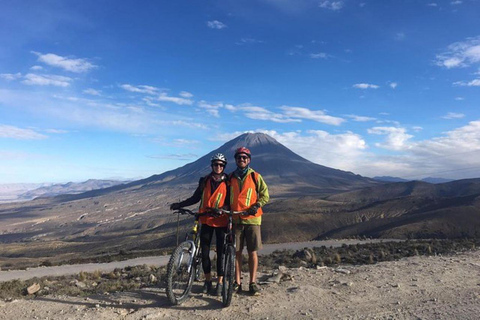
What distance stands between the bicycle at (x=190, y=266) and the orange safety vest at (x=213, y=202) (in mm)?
122

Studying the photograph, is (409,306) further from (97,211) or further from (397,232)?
(97,211)

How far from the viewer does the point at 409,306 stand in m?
5.64

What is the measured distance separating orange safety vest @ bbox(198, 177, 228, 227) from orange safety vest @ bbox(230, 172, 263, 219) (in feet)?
0.52

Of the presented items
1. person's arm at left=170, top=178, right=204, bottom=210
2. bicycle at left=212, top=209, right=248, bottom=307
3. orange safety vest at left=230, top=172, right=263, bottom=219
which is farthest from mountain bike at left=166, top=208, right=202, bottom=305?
orange safety vest at left=230, top=172, right=263, bottom=219

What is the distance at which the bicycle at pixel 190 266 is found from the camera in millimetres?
5543

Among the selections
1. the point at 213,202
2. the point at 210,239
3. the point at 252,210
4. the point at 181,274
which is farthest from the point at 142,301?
the point at 252,210

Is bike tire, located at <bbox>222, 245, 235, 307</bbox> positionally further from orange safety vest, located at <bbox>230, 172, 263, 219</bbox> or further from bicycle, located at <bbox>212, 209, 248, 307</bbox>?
orange safety vest, located at <bbox>230, 172, 263, 219</bbox>

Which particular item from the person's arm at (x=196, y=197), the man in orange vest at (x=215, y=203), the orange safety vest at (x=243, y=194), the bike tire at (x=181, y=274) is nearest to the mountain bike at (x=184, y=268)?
the bike tire at (x=181, y=274)

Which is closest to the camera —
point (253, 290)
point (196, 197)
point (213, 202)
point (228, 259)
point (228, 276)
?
point (228, 276)

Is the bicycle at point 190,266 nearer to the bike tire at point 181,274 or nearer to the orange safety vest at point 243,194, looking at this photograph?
the bike tire at point 181,274

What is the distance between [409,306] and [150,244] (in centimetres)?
5067

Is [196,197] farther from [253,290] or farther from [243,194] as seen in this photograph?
[253,290]

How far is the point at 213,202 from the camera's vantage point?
5930 mm

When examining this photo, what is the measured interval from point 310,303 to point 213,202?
91.7 inches
